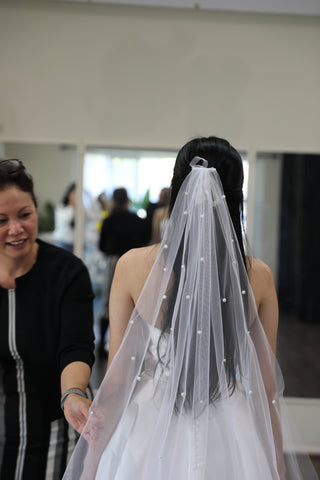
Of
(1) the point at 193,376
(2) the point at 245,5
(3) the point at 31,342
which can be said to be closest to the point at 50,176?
(2) the point at 245,5

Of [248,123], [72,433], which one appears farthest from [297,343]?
[72,433]

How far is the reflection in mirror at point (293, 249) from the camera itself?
12.0ft

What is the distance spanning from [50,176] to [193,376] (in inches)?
103

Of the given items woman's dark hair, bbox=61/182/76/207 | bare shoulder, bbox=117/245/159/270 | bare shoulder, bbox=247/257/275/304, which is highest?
woman's dark hair, bbox=61/182/76/207

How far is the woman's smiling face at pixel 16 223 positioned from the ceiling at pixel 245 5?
229cm

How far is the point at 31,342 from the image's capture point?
5.10 ft

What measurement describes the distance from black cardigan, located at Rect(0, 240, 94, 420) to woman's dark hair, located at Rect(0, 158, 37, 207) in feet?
0.87

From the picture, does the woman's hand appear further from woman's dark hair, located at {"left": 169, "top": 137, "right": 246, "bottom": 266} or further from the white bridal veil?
woman's dark hair, located at {"left": 169, "top": 137, "right": 246, "bottom": 266}

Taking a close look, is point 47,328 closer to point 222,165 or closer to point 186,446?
→ point 186,446

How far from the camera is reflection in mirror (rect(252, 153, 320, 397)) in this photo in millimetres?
3660

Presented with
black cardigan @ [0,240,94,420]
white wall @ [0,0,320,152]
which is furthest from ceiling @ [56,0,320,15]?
black cardigan @ [0,240,94,420]

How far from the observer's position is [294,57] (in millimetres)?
3539

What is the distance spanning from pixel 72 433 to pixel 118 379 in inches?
16.4

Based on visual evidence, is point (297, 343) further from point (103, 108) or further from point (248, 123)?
point (103, 108)
